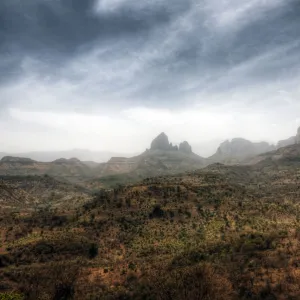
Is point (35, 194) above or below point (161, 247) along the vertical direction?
above

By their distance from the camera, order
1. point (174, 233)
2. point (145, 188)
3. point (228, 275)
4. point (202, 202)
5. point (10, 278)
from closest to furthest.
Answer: point (228, 275), point (10, 278), point (174, 233), point (202, 202), point (145, 188)

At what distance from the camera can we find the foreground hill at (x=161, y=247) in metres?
35.7

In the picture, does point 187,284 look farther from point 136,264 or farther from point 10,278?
point 10,278

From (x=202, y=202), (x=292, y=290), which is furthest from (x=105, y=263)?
A: (x=202, y=202)

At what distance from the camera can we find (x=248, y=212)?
72.1 m

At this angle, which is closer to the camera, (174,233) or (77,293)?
(77,293)

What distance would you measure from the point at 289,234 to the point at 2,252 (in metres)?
49.3

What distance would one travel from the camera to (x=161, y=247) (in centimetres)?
5572

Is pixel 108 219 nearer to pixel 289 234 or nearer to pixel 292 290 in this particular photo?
pixel 289 234

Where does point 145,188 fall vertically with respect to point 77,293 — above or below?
above

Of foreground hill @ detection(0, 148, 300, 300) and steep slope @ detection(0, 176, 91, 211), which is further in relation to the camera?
steep slope @ detection(0, 176, 91, 211)

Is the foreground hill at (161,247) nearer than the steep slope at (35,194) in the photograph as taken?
Yes

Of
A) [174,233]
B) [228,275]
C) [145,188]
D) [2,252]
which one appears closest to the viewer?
[228,275]

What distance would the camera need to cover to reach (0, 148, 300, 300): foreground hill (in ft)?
117
